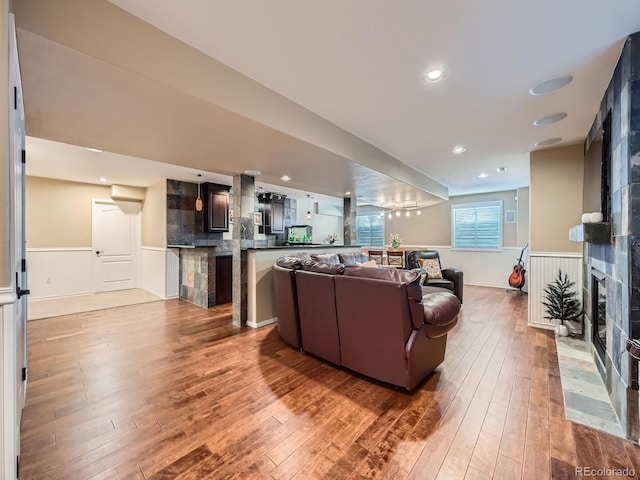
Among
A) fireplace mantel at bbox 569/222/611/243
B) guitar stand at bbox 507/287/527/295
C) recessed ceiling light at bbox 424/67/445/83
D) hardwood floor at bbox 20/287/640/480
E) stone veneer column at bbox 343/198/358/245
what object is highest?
recessed ceiling light at bbox 424/67/445/83

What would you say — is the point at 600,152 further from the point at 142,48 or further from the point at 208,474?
the point at 208,474

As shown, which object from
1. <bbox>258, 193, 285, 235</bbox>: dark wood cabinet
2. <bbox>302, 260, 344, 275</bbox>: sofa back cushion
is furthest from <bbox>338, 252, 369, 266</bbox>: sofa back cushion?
<bbox>258, 193, 285, 235</bbox>: dark wood cabinet

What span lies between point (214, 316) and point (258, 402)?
2697 millimetres

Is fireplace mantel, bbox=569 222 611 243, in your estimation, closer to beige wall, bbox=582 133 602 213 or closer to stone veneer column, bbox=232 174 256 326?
beige wall, bbox=582 133 602 213

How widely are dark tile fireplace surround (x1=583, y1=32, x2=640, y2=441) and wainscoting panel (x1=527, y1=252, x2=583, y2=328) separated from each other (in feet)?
5.21

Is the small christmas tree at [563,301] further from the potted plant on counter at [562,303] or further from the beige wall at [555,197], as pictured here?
the beige wall at [555,197]

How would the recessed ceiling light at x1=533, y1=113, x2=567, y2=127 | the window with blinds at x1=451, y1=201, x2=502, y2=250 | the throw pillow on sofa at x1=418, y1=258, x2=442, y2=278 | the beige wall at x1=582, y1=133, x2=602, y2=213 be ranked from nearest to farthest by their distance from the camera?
the beige wall at x1=582, y1=133, x2=602, y2=213
the recessed ceiling light at x1=533, y1=113, x2=567, y2=127
the throw pillow on sofa at x1=418, y1=258, x2=442, y2=278
the window with blinds at x1=451, y1=201, x2=502, y2=250

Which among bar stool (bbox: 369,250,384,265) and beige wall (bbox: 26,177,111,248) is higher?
beige wall (bbox: 26,177,111,248)

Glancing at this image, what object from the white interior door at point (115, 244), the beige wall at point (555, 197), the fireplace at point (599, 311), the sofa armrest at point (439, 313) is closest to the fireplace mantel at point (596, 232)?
the fireplace at point (599, 311)

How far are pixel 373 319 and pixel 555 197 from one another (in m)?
3.39

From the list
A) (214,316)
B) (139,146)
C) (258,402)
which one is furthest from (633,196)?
(214,316)

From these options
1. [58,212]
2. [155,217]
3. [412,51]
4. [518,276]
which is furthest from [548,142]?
[58,212]

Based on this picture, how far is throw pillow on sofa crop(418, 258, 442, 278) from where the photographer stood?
5.10 meters

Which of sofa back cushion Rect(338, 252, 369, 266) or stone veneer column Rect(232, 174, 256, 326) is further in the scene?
sofa back cushion Rect(338, 252, 369, 266)
